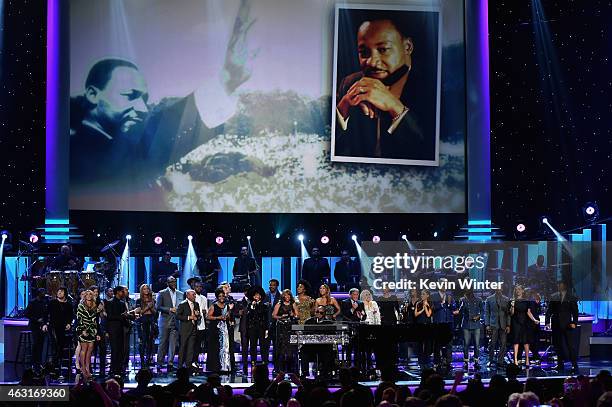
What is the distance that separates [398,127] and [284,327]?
716 cm

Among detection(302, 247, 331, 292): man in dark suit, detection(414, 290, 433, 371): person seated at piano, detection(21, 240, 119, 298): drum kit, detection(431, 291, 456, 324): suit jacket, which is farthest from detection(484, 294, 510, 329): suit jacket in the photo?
detection(21, 240, 119, 298): drum kit

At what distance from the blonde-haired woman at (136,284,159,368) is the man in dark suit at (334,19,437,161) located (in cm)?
666

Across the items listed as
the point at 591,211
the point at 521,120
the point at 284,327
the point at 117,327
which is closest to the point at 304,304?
the point at 284,327

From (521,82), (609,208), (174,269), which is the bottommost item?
(174,269)

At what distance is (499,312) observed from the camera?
56.1ft

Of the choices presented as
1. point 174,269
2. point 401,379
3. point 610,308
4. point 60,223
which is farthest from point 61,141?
point 610,308

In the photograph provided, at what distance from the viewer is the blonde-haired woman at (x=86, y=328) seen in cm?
1566

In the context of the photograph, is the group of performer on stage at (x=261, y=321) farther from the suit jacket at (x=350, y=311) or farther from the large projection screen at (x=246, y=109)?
the large projection screen at (x=246, y=109)

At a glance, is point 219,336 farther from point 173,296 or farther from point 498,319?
point 498,319

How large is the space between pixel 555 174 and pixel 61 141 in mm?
11529

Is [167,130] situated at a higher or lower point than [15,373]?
higher

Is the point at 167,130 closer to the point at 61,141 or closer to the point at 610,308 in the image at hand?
the point at 61,141

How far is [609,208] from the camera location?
20.8 meters

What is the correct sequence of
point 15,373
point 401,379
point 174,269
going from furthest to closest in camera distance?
point 174,269 < point 15,373 < point 401,379
